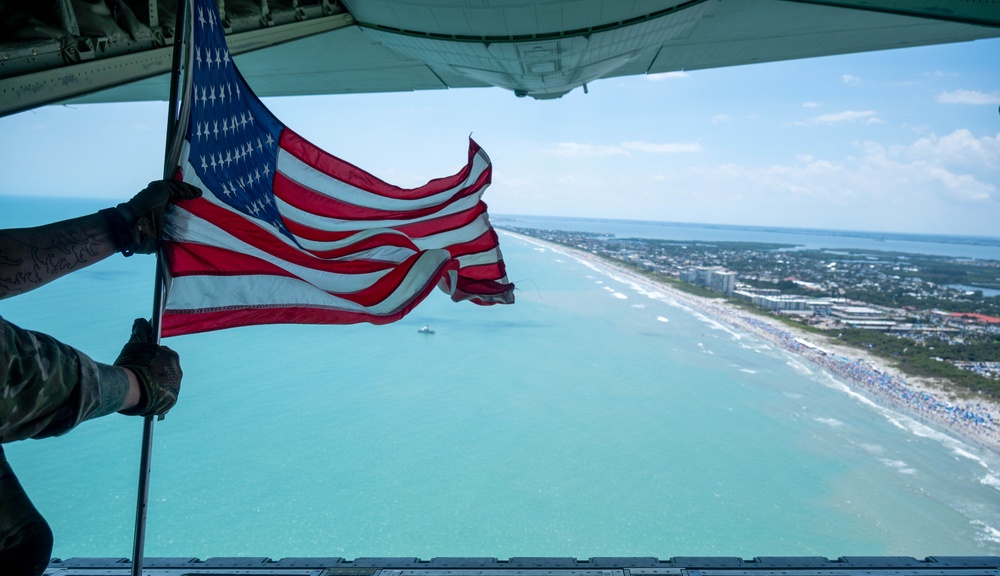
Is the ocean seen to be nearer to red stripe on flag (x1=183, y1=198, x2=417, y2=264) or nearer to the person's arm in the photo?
red stripe on flag (x1=183, y1=198, x2=417, y2=264)

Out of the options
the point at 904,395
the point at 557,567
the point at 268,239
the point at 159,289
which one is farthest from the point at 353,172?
the point at 904,395

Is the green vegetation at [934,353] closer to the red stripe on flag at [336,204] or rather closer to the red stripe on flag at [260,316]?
the red stripe on flag at [336,204]

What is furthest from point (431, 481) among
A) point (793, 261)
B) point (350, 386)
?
point (793, 261)

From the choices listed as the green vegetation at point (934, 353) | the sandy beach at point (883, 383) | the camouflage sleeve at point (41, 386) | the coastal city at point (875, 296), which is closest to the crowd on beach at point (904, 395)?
the sandy beach at point (883, 383)

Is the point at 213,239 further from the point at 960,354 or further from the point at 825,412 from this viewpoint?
the point at 960,354

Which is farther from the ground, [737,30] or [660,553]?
[737,30]

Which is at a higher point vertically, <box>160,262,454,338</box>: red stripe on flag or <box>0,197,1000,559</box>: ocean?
<box>160,262,454,338</box>: red stripe on flag

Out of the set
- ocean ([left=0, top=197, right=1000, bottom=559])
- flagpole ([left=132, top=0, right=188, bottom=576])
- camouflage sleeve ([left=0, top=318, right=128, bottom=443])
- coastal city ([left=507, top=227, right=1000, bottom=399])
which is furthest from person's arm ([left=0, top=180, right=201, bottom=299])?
coastal city ([left=507, top=227, right=1000, bottom=399])

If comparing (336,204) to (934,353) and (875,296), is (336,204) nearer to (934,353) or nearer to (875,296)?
(934,353)
